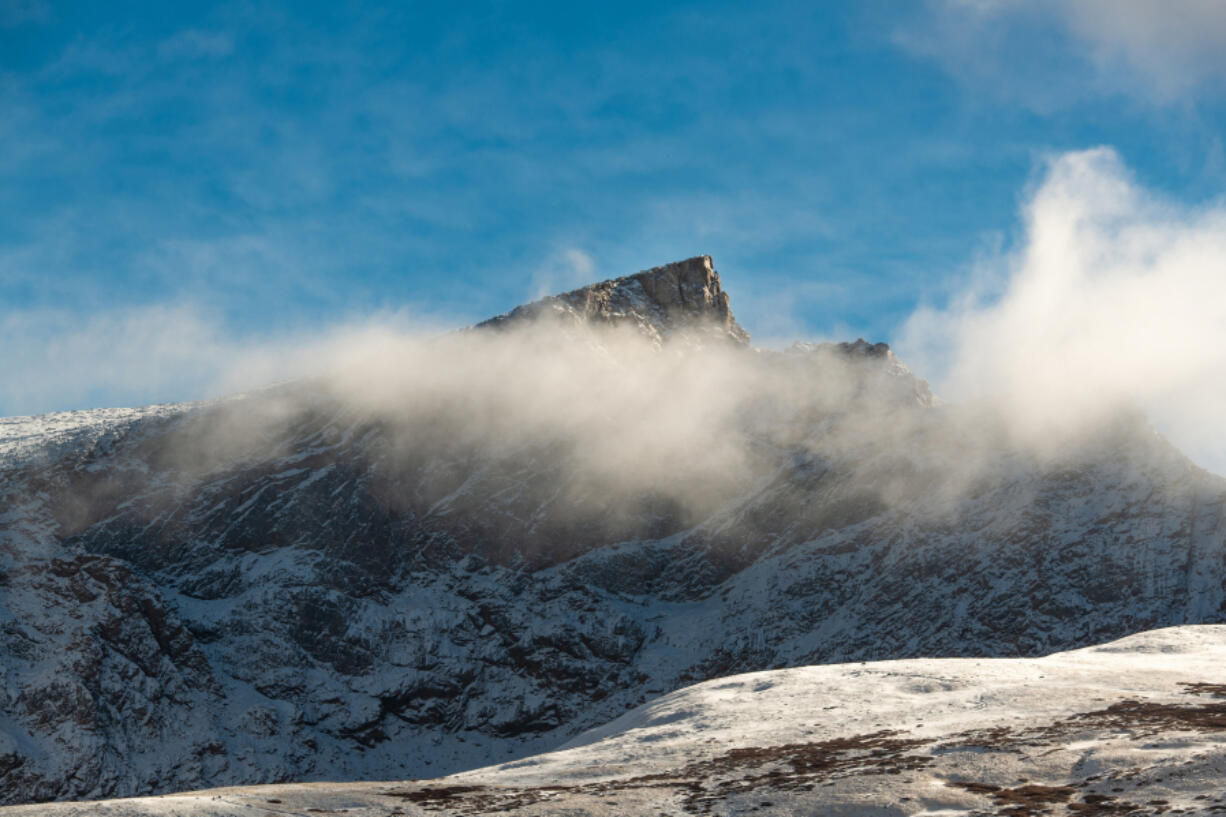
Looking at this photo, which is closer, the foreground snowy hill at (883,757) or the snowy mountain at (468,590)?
the foreground snowy hill at (883,757)

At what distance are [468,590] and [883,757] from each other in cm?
13275

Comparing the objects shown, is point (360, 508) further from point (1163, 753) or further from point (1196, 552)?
point (1163, 753)

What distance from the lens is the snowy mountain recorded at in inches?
5940

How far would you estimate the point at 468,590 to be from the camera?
18412 cm

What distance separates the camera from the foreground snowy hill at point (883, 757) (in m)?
46.8

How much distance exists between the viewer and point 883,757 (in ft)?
186

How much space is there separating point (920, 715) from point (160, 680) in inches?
4556

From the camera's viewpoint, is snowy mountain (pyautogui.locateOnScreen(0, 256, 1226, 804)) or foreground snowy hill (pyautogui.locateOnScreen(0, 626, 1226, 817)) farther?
snowy mountain (pyautogui.locateOnScreen(0, 256, 1226, 804))

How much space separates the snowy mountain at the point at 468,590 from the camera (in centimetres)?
15088

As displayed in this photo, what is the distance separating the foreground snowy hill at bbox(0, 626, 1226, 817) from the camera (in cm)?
4678

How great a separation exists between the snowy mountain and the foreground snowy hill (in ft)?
→ 248

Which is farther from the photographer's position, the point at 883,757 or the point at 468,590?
the point at 468,590

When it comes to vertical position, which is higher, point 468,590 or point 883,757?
point 468,590

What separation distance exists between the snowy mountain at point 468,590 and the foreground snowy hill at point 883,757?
7565 centimetres
